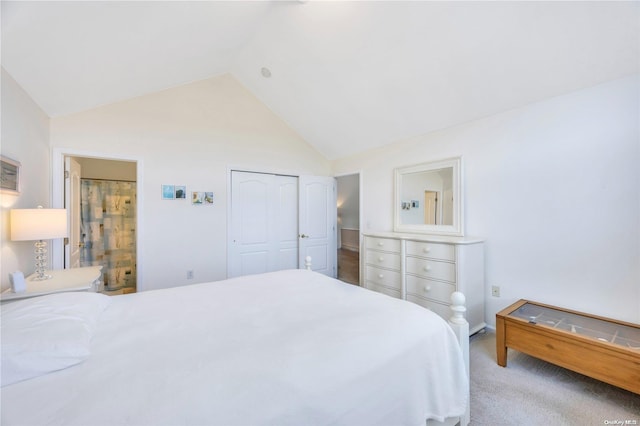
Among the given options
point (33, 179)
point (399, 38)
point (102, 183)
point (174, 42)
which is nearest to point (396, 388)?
point (399, 38)

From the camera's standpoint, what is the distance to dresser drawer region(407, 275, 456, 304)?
2.57m

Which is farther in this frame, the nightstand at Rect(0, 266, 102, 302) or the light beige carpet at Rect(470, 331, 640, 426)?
the nightstand at Rect(0, 266, 102, 302)

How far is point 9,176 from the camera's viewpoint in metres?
1.85

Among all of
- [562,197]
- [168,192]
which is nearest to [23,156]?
[168,192]

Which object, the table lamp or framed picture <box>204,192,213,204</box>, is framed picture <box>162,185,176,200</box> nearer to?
framed picture <box>204,192,213,204</box>

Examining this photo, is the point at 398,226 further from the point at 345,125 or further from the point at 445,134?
the point at 345,125

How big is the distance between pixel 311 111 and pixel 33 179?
10.1ft

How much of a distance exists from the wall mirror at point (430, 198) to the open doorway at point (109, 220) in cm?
417

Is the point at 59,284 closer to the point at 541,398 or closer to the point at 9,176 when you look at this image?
the point at 9,176

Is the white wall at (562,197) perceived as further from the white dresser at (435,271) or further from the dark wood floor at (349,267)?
the dark wood floor at (349,267)

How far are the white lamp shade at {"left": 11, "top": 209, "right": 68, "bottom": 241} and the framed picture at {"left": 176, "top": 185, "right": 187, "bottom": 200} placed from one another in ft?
4.54

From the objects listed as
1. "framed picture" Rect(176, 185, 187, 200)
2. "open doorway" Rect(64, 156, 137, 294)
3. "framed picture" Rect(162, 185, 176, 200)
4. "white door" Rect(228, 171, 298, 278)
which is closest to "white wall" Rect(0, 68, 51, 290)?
"framed picture" Rect(162, 185, 176, 200)

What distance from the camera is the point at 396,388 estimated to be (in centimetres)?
106

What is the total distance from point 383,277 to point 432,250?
0.78m
